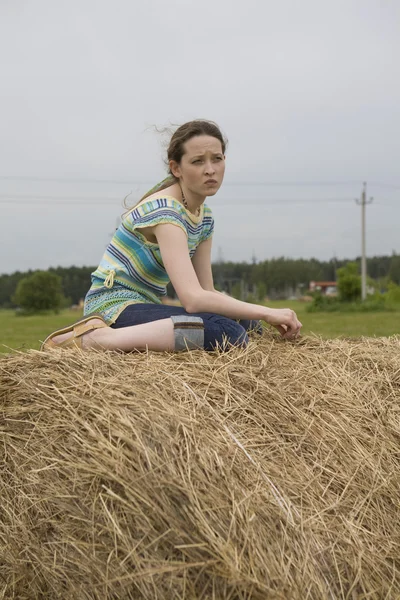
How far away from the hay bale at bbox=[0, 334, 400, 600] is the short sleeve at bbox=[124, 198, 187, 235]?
68cm

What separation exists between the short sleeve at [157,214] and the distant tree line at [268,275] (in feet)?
179

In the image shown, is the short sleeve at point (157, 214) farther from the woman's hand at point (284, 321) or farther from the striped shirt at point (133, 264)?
the woman's hand at point (284, 321)

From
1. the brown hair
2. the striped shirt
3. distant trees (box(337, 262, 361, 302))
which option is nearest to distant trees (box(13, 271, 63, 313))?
distant trees (box(337, 262, 361, 302))

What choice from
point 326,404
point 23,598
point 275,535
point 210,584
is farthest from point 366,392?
point 23,598

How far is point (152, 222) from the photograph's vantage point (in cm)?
305

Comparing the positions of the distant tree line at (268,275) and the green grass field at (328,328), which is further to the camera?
the distant tree line at (268,275)

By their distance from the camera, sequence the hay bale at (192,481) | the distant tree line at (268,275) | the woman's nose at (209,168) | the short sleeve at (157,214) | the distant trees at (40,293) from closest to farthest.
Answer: the hay bale at (192,481) < the short sleeve at (157,214) < the woman's nose at (209,168) < the distant trees at (40,293) < the distant tree line at (268,275)

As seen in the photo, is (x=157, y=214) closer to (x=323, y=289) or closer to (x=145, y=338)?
(x=145, y=338)

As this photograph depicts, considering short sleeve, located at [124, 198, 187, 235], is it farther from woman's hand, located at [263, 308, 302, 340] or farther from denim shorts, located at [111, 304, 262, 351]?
woman's hand, located at [263, 308, 302, 340]

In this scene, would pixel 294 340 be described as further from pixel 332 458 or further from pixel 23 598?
pixel 23 598

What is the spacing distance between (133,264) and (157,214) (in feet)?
1.05

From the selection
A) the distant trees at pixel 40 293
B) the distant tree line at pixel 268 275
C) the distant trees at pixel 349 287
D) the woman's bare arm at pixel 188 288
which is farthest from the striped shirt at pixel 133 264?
the distant tree line at pixel 268 275

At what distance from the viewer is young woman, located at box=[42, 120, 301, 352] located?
111 inches

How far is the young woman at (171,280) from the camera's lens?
2828 millimetres
